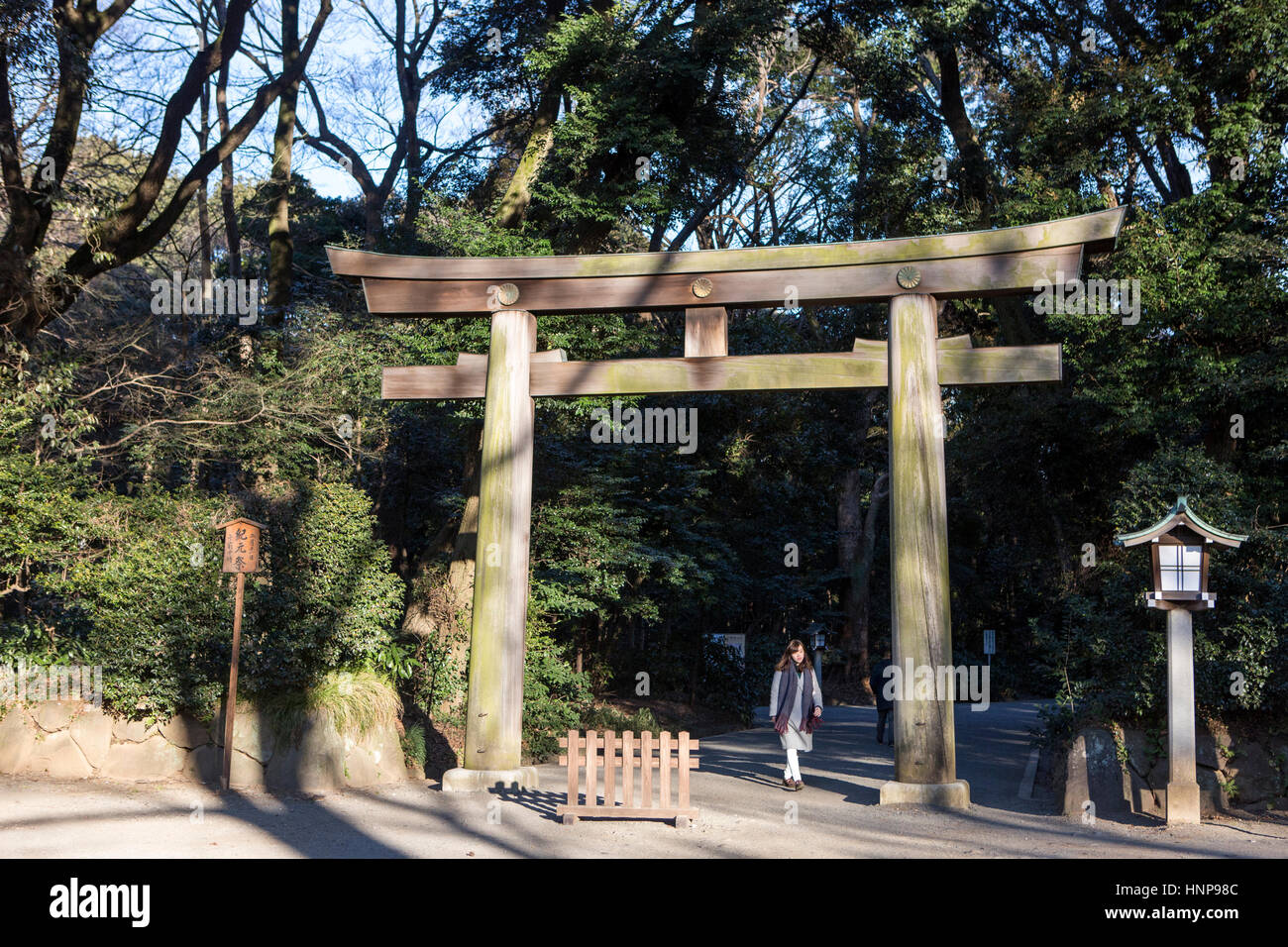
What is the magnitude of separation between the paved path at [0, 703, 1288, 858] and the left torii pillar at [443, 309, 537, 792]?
1.35ft

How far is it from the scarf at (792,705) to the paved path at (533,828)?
2.21 ft

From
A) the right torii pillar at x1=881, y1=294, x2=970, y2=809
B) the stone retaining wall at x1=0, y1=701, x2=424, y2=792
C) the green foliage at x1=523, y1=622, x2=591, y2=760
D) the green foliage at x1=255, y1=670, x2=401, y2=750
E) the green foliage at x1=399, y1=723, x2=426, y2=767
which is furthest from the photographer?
the green foliage at x1=523, y1=622, x2=591, y2=760

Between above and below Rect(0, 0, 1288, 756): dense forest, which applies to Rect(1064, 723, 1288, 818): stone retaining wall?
below

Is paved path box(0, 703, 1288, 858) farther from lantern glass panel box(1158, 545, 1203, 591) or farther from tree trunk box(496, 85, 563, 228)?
tree trunk box(496, 85, 563, 228)

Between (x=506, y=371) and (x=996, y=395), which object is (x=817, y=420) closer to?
(x=996, y=395)

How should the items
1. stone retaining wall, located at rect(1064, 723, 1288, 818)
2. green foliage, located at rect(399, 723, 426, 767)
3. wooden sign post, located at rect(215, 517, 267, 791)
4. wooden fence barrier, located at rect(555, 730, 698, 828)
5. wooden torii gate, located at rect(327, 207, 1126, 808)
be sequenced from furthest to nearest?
green foliage, located at rect(399, 723, 426, 767) → wooden sign post, located at rect(215, 517, 267, 791) → stone retaining wall, located at rect(1064, 723, 1288, 818) → wooden torii gate, located at rect(327, 207, 1126, 808) → wooden fence barrier, located at rect(555, 730, 698, 828)

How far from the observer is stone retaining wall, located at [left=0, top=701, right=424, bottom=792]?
10.6 metres

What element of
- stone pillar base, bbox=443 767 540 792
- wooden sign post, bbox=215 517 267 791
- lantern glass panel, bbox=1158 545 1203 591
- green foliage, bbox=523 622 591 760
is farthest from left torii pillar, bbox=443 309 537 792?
lantern glass panel, bbox=1158 545 1203 591

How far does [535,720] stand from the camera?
15000mm

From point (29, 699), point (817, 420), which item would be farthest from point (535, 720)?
point (817, 420)

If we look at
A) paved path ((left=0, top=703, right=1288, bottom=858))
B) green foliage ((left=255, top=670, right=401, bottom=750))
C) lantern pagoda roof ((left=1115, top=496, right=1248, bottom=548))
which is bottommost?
paved path ((left=0, top=703, right=1288, bottom=858))

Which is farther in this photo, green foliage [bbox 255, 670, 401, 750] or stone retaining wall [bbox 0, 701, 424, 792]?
green foliage [bbox 255, 670, 401, 750]

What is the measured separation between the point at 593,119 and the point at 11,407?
361 inches

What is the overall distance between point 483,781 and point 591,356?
8.00 meters
